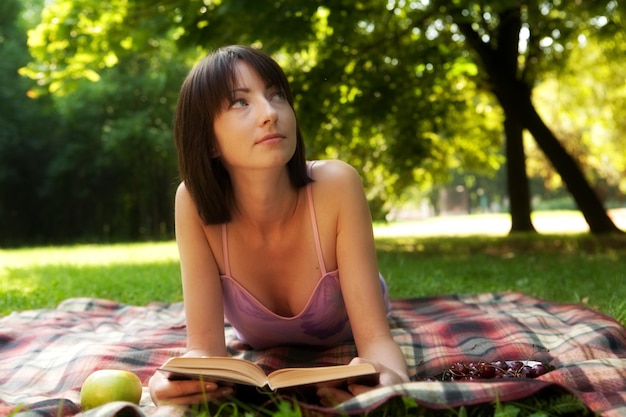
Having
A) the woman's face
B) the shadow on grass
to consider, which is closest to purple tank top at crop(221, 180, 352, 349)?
the woman's face

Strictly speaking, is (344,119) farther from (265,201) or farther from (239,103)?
(239,103)

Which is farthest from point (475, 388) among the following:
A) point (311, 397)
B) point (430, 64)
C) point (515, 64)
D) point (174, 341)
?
point (515, 64)

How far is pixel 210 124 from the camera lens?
100 inches

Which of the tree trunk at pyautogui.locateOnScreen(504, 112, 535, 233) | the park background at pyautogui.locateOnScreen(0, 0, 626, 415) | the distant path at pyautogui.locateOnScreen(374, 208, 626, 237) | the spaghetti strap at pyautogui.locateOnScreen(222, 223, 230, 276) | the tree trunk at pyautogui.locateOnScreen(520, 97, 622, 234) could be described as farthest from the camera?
the distant path at pyautogui.locateOnScreen(374, 208, 626, 237)

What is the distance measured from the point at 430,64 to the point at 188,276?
6.79 metres

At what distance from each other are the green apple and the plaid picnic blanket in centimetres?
6

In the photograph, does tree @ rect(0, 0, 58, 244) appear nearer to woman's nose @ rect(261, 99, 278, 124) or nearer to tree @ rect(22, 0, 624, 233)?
tree @ rect(22, 0, 624, 233)

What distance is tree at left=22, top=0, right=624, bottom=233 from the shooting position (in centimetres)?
678

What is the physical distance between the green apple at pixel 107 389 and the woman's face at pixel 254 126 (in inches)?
32.9

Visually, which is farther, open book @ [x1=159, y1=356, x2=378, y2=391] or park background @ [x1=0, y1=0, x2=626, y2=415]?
park background @ [x1=0, y1=0, x2=626, y2=415]

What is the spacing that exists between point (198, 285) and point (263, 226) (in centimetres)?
38

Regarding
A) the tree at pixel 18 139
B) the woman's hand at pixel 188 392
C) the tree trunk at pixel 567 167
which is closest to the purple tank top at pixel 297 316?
the woman's hand at pixel 188 392

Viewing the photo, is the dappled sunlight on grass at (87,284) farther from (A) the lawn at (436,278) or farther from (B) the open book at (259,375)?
(B) the open book at (259,375)

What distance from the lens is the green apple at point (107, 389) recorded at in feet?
7.00
